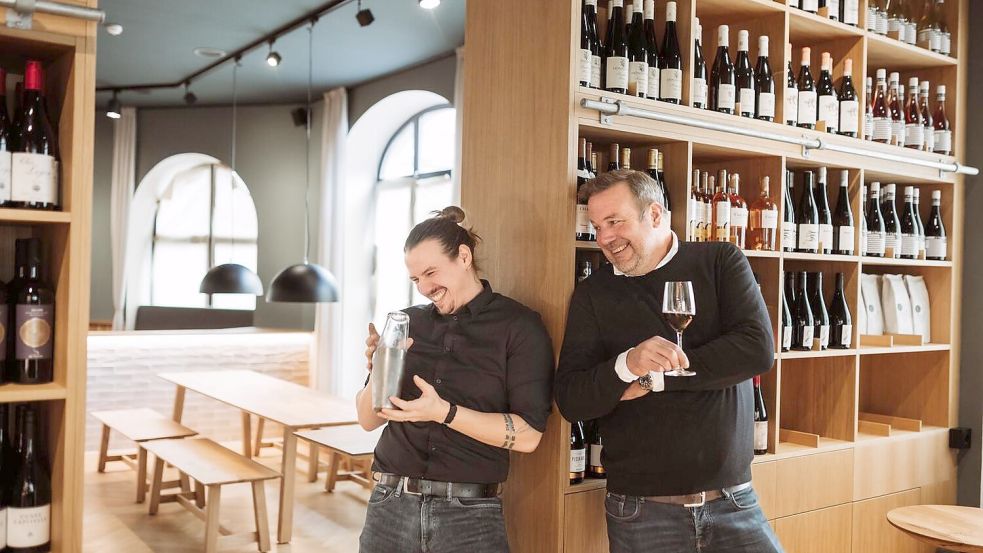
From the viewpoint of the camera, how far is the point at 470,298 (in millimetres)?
2162

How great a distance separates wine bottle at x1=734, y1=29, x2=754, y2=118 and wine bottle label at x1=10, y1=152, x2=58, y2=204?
7.09 ft

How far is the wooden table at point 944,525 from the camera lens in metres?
2.63

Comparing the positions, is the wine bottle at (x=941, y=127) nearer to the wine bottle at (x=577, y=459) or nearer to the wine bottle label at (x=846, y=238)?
the wine bottle label at (x=846, y=238)

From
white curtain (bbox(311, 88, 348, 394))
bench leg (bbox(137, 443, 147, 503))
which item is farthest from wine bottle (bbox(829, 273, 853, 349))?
white curtain (bbox(311, 88, 348, 394))

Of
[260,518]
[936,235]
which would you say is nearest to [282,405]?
[260,518]

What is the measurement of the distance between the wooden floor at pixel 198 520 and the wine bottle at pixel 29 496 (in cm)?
291

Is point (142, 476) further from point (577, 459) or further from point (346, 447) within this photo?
point (577, 459)

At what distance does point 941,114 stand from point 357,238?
17.6 feet

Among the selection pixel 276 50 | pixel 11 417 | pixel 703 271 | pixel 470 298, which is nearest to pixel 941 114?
pixel 703 271

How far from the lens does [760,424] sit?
290 centimetres

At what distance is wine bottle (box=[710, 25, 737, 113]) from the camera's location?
2.79 m

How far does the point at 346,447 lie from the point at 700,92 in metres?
2.94

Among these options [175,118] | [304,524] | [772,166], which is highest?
[175,118]

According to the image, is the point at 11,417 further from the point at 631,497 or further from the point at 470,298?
the point at 631,497
